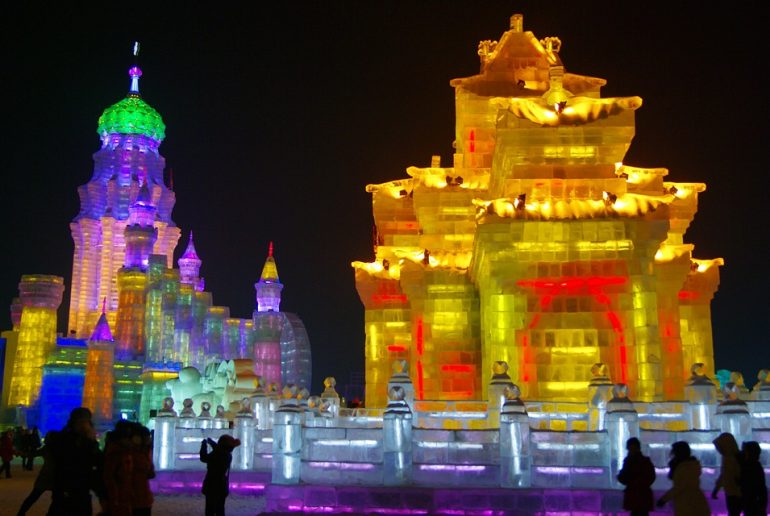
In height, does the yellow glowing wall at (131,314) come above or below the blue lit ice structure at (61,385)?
above

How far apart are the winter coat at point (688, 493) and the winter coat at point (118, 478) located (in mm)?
5047

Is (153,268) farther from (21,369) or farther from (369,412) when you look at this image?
(369,412)

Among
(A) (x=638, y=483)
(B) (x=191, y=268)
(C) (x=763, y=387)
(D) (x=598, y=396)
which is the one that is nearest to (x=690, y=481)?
(A) (x=638, y=483)

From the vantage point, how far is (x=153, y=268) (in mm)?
48000

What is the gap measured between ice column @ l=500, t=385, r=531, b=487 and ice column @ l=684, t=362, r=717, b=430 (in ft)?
11.8

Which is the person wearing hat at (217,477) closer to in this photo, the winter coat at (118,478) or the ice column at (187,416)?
the winter coat at (118,478)

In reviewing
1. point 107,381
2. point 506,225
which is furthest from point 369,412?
point 107,381

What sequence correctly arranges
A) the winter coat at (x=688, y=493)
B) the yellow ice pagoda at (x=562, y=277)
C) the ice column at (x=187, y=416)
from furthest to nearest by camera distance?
1. the ice column at (x=187, y=416)
2. the yellow ice pagoda at (x=562, y=277)
3. the winter coat at (x=688, y=493)

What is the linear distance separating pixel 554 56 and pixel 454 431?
1476cm

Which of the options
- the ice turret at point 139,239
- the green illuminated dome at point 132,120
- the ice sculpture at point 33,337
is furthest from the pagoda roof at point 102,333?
the green illuminated dome at point 132,120

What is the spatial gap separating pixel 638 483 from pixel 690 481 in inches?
26.9

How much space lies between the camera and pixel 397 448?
11492mm

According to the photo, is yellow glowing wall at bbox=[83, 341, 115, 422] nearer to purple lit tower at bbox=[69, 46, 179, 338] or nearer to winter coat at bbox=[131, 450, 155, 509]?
purple lit tower at bbox=[69, 46, 179, 338]

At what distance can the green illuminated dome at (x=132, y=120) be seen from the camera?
2359 inches
